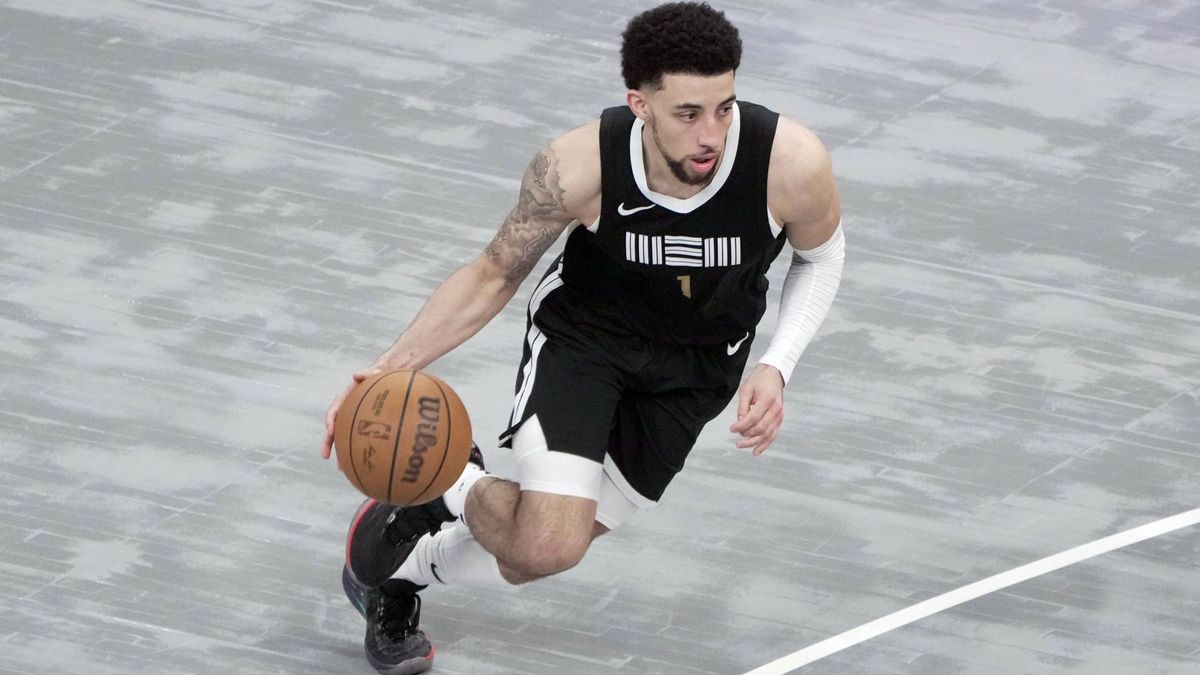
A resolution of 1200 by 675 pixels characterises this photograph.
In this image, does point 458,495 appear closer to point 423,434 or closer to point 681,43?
point 423,434

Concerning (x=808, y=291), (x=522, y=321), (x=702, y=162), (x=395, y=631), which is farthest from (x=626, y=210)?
(x=522, y=321)

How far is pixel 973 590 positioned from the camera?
5.79m

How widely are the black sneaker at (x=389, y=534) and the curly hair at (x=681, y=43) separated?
114 centimetres

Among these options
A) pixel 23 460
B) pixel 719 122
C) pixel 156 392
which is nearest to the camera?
pixel 719 122

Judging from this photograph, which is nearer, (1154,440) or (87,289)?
(1154,440)

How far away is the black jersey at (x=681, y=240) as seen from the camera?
197 inches

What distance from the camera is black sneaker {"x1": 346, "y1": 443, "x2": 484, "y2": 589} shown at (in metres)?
5.16

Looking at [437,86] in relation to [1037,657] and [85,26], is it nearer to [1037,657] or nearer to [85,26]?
[85,26]

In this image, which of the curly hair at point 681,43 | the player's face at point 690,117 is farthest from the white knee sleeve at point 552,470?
the curly hair at point 681,43

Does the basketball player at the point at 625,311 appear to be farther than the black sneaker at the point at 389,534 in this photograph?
No

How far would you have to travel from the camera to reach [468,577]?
518 centimetres

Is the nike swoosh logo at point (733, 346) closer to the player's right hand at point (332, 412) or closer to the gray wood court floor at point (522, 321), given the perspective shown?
the gray wood court floor at point (522, 321)

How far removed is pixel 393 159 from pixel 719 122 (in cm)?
373

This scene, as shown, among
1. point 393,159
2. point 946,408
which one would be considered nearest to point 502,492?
point 946,408
